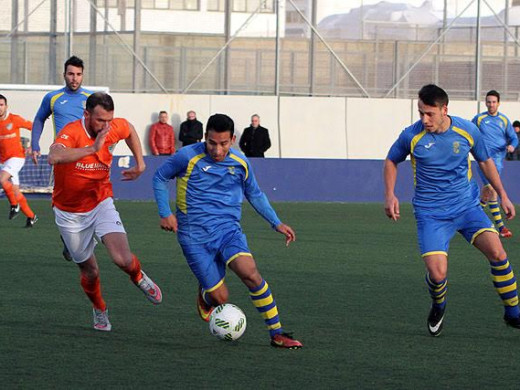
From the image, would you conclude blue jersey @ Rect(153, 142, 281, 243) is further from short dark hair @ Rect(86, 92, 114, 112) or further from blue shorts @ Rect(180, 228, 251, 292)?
short dark hair @ Rect(86, 92, 114, 112)

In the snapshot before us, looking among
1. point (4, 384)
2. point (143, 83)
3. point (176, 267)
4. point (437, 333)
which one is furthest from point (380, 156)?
point (4, 384)

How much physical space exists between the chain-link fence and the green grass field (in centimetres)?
1205

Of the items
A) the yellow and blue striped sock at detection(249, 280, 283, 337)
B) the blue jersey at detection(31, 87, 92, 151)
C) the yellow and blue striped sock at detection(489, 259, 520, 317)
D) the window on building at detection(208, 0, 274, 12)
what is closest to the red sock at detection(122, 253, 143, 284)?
the yellow and blue striped sock at detection(249, 280, 283, 337)

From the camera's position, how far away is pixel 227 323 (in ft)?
25.8

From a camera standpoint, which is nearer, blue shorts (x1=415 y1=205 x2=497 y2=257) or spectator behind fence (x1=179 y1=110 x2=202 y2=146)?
blue shorts (x1=415 y1=205 x2=497 y2=257)

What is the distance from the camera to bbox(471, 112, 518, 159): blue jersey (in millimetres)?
16828

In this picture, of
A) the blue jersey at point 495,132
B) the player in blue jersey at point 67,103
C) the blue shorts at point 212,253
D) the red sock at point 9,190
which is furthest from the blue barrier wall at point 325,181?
the blue shorts at point 212,253

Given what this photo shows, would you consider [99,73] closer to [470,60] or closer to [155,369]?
[470,60]

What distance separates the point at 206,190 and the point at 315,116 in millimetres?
19228

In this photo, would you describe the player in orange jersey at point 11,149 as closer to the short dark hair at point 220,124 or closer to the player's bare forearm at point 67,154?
the player's bare forearm at point 67,154

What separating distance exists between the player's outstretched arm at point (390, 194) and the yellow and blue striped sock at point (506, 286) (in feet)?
2.63

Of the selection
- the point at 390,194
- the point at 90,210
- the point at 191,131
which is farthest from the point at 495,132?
the point at 90,210

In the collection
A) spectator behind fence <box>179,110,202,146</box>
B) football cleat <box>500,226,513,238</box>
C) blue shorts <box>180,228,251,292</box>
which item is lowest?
football cleat <box>500,226,513,238</box>

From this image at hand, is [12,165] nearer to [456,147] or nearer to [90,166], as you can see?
[90,166]
